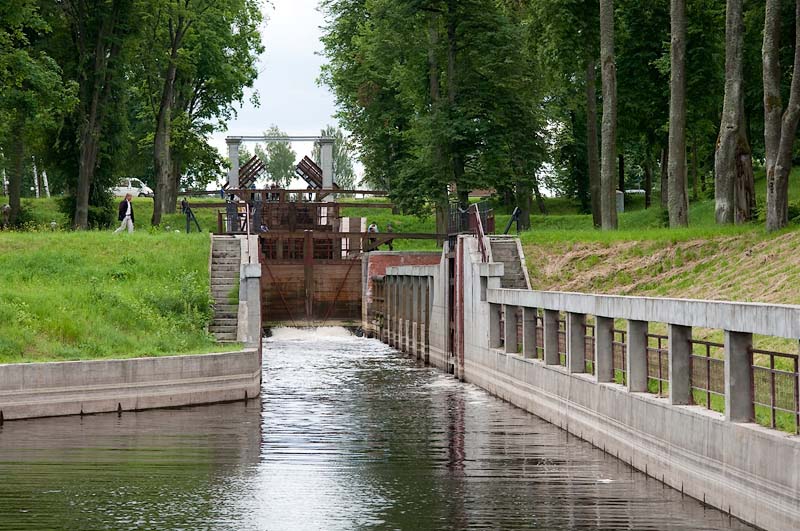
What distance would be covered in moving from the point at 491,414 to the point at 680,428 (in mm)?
10230

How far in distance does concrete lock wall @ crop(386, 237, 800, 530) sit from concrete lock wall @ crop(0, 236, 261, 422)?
5.93m

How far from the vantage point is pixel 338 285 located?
56344 mm

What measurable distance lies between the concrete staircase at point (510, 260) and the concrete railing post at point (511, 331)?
6426mm

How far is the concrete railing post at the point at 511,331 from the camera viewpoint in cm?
2852

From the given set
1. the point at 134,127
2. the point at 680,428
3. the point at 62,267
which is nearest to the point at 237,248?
the point at 62,267

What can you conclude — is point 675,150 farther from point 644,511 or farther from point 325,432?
point 644,511

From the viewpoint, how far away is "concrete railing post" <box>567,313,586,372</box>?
885 inches

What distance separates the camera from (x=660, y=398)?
1758 centimetres

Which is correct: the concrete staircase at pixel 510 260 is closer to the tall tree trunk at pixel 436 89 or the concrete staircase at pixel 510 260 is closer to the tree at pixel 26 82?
the tall tree trunk at pixel 436 89

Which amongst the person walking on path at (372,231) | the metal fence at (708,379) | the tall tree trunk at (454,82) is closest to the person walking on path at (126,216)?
the person walking on path at (372,231)

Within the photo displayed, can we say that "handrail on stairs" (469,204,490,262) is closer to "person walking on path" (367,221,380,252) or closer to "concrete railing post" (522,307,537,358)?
"concrete railing post" (522,307,537,358)

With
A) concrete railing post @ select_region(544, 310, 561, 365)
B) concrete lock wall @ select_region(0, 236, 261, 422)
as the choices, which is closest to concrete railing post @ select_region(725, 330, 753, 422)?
concrete railing post @ select_region(544, 310, 561, 365)

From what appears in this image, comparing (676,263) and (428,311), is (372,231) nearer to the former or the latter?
(428,311)

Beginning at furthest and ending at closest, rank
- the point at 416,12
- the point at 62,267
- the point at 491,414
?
the point at 416,12 < the point at 62,267 < the point at 491,414
